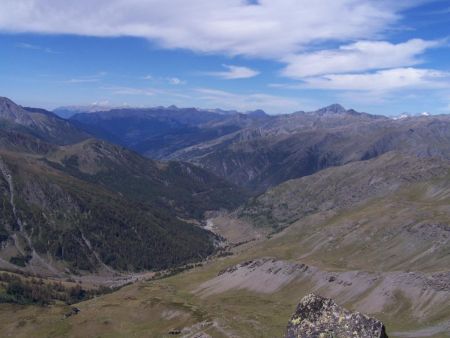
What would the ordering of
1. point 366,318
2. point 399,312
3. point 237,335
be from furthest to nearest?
point 399,312
point 237,335
point 366,318

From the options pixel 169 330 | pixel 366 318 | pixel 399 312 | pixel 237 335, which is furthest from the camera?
pixel 399 312

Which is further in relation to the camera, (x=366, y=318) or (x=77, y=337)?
(x=77, y=337)

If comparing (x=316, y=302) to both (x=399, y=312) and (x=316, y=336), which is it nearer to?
(x=316, y=336)

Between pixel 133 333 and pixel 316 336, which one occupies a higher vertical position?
pixel 316 336

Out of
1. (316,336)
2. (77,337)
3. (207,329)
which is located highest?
(316,336)

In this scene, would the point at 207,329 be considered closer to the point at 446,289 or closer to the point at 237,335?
the point at 237,335

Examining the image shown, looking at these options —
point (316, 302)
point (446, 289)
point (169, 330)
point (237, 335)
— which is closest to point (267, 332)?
point (237, 335)
